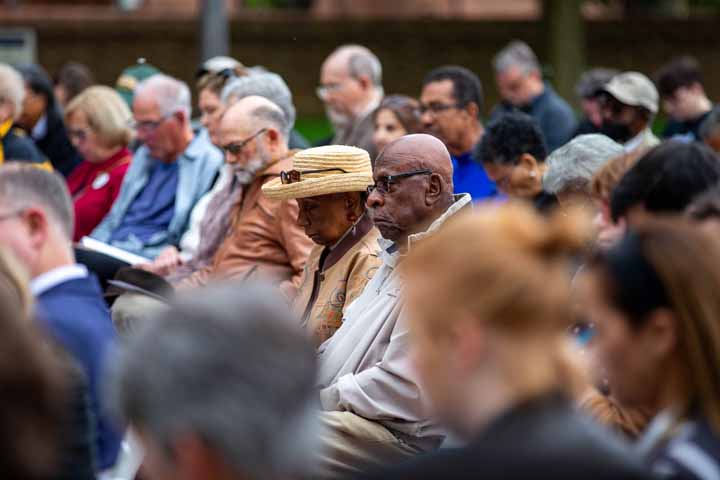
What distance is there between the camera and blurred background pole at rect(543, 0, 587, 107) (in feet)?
58.4

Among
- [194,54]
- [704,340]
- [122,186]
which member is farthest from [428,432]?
[194,54]

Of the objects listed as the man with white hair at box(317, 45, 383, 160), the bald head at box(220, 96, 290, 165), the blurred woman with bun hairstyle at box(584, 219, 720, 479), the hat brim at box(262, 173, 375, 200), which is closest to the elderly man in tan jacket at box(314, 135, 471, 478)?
the hat brim at box(262, 173, 375, 200)

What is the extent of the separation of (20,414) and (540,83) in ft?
27.3

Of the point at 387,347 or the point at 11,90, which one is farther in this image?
the point at 11,90

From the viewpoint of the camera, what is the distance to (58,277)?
3.43m

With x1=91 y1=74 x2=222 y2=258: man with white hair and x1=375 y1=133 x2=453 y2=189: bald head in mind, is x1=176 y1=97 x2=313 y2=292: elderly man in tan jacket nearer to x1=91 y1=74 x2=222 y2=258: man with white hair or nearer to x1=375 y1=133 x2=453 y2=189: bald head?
x1=91 y1=74 x2=222 y2=258: man with white hair

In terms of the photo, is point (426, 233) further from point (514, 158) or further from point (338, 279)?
point (514, 158)

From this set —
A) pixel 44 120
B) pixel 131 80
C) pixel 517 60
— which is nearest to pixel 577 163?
pixel 517 60

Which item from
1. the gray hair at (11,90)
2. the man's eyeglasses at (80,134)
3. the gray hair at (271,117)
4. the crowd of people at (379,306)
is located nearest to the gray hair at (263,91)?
the crowd of people at (379,306)

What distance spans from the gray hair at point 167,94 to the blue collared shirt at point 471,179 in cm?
175

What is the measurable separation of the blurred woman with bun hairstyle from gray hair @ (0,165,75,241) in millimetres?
1581

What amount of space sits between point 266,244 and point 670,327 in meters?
3.74

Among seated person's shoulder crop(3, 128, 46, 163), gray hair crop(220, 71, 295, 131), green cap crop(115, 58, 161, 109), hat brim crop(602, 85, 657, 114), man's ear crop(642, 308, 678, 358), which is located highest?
man's ear crop(642, 308, 678, 358)

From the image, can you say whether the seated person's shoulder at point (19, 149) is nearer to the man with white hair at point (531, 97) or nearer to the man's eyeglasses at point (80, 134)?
the man's eyeglasses at point (80, 134)
